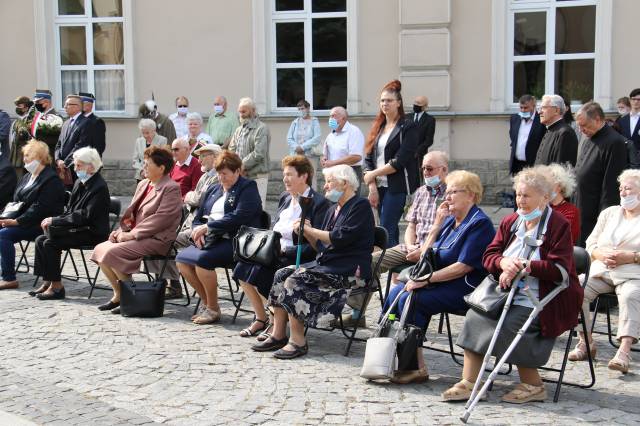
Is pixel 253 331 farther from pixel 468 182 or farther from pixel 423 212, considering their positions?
pixel 468 182

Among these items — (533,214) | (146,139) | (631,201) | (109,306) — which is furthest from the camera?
(146,139)

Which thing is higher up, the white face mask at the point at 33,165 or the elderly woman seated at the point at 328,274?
the white face mask at the point at 33,165

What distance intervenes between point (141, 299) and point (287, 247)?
146 cm

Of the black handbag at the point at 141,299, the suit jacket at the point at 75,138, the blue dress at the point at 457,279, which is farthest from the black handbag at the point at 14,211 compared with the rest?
the blue dress at the point at 457,279

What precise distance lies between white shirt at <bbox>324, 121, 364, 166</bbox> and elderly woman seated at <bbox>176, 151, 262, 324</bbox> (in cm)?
352

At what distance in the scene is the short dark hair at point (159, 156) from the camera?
342 inches

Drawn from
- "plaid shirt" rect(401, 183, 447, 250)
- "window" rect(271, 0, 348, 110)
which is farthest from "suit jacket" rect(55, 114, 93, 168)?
"plaid shirt" rect(401, 183, 447, 250)

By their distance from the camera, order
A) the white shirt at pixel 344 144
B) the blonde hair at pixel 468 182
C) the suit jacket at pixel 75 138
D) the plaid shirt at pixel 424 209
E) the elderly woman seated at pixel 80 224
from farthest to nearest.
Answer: the suit jacket at pixel 75 138 < the white shirt at pixel 344 144 < the elderly woman seated at pixel 80 224 < the plaid shirt at pixel 424 209 < the blonde hair at pixel 468 182

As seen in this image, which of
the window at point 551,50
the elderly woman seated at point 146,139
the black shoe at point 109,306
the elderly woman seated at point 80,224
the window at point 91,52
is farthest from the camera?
the window at point 91,52

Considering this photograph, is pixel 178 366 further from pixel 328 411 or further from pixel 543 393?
pixel 543 393

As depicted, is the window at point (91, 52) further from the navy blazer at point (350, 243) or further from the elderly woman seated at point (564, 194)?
the elderly woman seated at point (564, 194)

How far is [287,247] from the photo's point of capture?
299 inches

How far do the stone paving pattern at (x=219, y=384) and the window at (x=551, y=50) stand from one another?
23.0 feet

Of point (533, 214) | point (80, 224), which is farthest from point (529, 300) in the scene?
point (80, 224)
